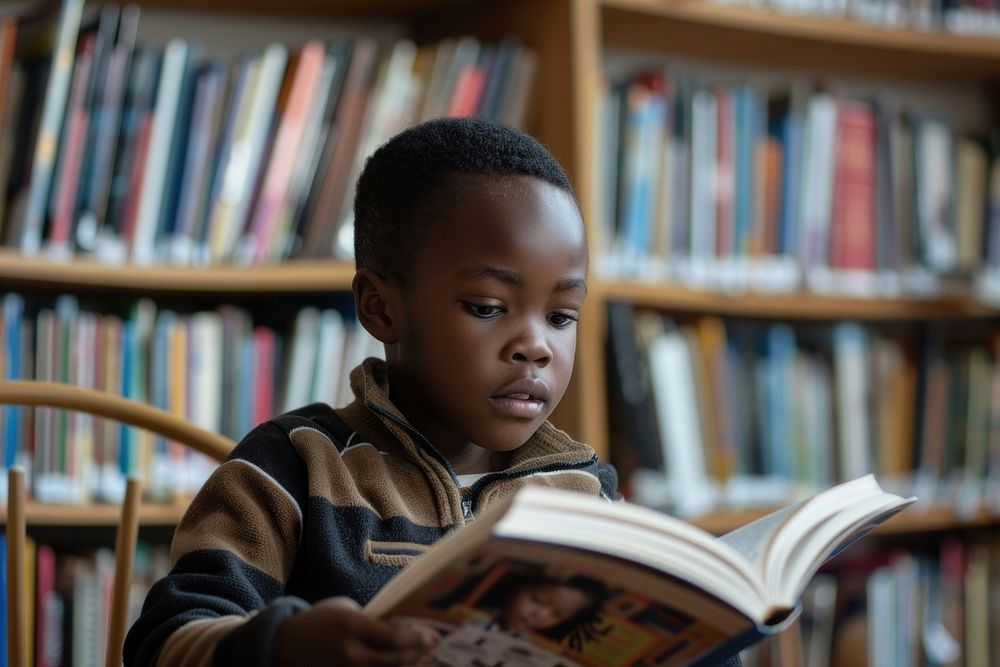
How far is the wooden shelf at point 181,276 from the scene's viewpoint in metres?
1.61

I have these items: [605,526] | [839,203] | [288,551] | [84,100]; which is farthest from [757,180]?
[605,526]

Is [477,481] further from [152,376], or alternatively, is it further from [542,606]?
[152,376]

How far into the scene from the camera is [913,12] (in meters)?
2.19

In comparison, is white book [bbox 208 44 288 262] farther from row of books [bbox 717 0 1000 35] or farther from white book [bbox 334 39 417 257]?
row of books [bbox 717 0 1000 35]

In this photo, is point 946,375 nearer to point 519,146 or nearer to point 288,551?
point 519,146

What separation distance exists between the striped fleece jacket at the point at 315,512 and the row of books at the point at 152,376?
2.43 ft

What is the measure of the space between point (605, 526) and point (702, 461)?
137cm

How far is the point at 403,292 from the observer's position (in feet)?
3.15

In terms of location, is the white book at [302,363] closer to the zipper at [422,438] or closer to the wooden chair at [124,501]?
the wooden chair at [124,501]

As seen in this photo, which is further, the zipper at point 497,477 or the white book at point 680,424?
the white book at point 680,424

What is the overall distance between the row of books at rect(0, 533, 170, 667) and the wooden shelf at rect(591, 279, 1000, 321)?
78cm

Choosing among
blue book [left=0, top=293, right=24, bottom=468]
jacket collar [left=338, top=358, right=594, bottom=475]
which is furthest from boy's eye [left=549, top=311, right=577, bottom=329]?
blue book [left=0, top=293, right=24, bottom=468]

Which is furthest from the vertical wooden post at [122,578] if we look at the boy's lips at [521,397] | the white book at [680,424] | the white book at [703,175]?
the white book at [703,175]

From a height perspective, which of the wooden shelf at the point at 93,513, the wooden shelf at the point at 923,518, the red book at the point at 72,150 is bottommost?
the wooden shelf at the point at 923,518
